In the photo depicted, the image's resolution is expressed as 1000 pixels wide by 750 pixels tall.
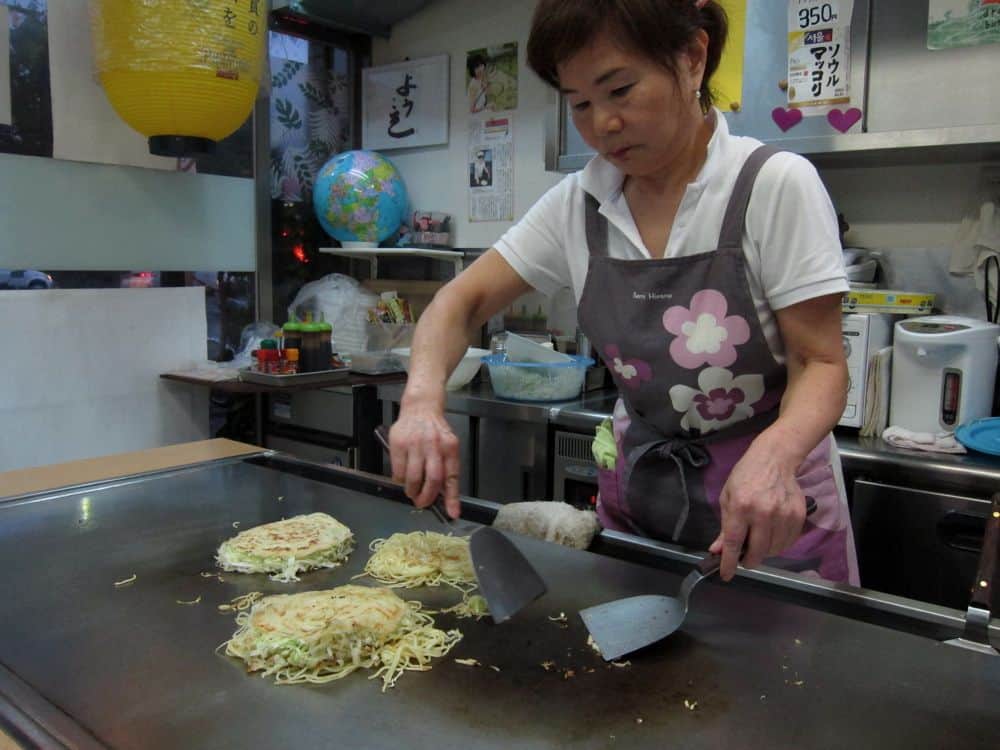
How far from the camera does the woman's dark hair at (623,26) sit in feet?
3.89

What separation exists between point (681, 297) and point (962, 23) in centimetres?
155

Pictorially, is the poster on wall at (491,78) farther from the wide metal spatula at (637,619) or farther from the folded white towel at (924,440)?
the wide metal spatula at (637,619)

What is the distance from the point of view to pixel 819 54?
2.46 metres

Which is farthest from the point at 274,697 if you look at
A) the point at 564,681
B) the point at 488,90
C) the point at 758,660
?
the point at 488,90

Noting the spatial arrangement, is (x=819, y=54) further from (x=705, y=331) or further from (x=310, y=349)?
(x=310, y=349)

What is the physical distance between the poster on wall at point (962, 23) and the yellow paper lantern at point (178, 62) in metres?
2.06

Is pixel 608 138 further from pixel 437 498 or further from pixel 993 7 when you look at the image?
pixel 993 7

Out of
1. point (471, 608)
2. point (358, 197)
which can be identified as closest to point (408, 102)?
point (358, 197)

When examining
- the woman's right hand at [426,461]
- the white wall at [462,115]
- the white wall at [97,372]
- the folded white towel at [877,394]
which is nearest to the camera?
the woman's right hand at [426,461]

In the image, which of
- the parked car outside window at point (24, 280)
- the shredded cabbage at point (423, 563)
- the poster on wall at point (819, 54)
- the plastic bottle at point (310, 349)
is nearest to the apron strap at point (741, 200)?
the shredded cabbage at point (423, 563)

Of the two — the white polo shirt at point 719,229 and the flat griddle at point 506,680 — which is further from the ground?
the white polo shirt at point 719,229

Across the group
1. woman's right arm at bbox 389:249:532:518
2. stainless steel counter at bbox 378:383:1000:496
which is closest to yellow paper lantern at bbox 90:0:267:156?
stainless steel counter at bbox 378:383:1000:496

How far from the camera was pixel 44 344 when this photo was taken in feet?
9.75

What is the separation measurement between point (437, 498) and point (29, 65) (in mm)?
2542
